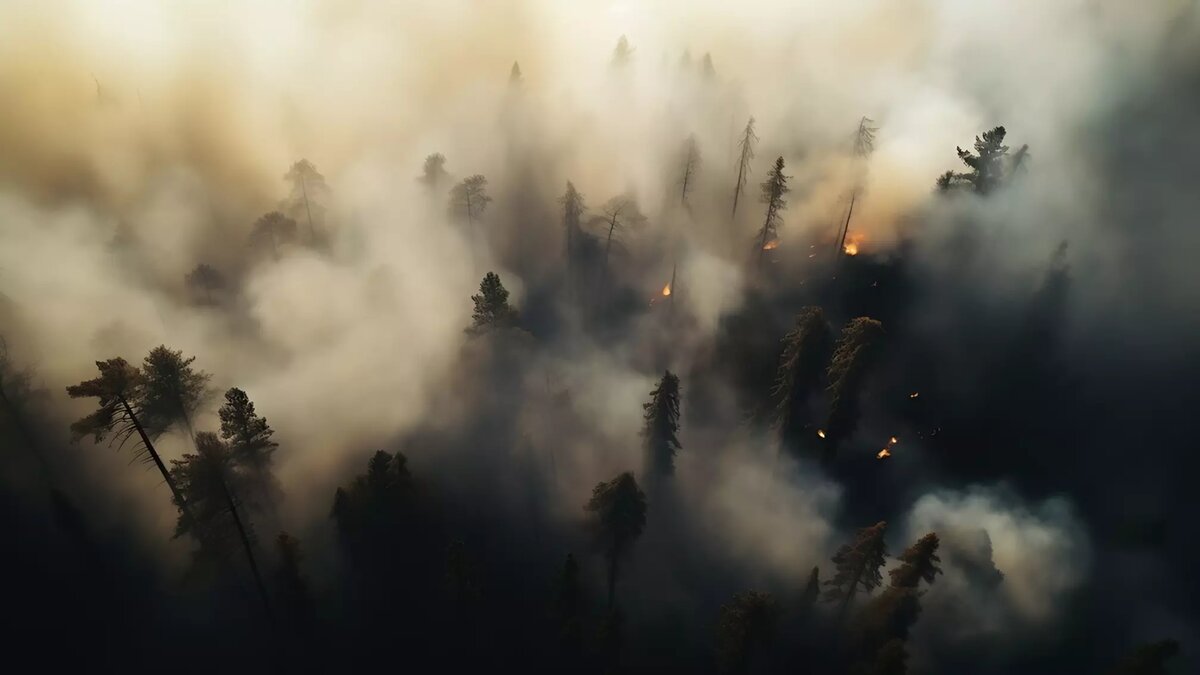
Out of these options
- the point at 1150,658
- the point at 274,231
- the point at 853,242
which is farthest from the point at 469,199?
the point at 1150,658

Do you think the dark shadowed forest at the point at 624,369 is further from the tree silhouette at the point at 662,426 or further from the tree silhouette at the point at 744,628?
the tree silhouette at the point at 662,426

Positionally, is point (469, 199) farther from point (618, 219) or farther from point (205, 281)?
point (205, 281)

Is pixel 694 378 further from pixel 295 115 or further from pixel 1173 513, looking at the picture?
pixel 295 115

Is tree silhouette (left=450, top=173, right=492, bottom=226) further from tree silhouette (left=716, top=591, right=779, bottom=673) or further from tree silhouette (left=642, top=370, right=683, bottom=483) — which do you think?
tree silhouette (left=716, top=591, right=779, bottom=673)

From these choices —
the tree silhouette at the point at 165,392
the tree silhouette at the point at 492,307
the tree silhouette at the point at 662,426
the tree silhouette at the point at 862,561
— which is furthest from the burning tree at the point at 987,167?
the tree silhouette at the point at 165,392

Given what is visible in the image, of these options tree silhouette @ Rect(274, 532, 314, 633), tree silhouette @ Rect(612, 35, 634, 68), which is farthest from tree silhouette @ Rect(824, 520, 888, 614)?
tree silhouette @ Rect(612, 35, 634, 68)
